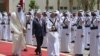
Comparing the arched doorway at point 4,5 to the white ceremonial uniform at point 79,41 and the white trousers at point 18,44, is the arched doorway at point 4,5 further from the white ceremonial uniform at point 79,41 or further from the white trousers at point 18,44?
the white ceremonial uniform at point 79,41

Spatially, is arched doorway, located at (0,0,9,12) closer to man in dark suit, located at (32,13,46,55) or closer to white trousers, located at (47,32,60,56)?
man in dark suit, located at (32,13,46,55)

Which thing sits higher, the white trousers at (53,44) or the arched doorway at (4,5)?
the arched doorway at (4,5)

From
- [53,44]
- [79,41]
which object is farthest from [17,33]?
[79,41]

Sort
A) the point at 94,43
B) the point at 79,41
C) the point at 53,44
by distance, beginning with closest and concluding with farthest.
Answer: the point at 94,43, the point at 53,44, the point at 79,41

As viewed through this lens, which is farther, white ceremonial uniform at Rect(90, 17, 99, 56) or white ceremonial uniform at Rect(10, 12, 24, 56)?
white ceremonial uniform at Rect(10, 12, 24, 56)

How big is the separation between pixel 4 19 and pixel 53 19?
1210 cm

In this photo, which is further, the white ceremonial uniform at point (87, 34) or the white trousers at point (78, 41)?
the white ceremonial uniform at point (87, 34)

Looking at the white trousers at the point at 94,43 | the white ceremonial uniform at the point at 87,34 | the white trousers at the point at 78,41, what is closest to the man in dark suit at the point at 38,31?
→ the white trousers at the point at 78,41

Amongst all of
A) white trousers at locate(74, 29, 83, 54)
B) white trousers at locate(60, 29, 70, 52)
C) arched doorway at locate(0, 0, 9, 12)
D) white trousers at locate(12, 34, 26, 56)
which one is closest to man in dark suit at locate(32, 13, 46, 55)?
white trousers at locate(12, 34, 26, 56)

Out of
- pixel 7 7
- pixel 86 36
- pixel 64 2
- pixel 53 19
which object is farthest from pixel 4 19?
pixel 64 2

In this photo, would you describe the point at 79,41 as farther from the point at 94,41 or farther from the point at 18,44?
the point at 18,44

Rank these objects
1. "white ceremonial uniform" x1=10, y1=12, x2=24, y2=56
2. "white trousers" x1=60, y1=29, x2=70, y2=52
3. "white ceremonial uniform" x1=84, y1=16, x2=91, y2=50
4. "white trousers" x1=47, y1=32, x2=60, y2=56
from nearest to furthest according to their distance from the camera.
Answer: "white trousers" x1=47, y1=32, x2=60, y2=56 → "white ceremonial uniform" x1=10, y1=12, x2=24, y2=56 → "white trousers" x1=60, y1=29, x2=70, y2=52 → "white ceremonial uniform" x1=84, y1=16, x2=91, y2=50

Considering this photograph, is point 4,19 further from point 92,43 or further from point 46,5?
point 46,5

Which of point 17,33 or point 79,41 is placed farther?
point 79,41
